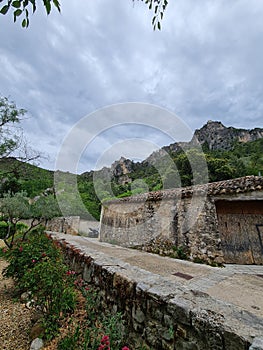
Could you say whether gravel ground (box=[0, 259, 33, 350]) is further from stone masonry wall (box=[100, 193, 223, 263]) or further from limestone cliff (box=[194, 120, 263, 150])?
limestone cliff (box=[194, 120, 263, 150])

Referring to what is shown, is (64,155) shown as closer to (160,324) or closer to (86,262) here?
(86,262)

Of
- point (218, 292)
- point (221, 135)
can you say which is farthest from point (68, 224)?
point (221, 135)

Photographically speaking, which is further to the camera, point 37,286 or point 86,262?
point 86,262

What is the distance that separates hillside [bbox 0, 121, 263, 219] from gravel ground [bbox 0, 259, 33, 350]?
8.12 meters

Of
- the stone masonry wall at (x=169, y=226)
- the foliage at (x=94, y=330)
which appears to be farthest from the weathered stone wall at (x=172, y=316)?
the stone masonry wall at (x=169, y=226)

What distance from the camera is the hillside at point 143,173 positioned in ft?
44.2

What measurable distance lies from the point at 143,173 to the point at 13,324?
66.8 feet

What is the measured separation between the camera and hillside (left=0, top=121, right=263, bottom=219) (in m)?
13.5

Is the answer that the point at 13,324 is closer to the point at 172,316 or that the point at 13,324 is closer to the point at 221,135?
the point at 172,316

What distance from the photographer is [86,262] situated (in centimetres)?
323

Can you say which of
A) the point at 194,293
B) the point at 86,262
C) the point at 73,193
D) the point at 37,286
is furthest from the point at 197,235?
the point at 73,193

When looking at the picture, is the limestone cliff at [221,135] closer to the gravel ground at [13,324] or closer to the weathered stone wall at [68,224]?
the weathered stone wall at [68,224]

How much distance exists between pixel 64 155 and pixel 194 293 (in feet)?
32.2

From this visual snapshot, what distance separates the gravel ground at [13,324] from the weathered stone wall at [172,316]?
106 cm
